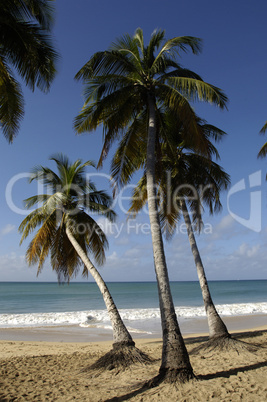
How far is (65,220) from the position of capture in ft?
37.2

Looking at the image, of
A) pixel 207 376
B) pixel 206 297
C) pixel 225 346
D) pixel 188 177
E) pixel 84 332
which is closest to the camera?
pixel 207 376

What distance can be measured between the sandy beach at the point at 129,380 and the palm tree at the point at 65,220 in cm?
381

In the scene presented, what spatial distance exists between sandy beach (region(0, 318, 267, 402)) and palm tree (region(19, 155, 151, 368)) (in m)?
3.81

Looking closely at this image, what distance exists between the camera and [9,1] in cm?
664

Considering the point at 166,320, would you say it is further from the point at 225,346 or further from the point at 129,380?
the point at 225,346

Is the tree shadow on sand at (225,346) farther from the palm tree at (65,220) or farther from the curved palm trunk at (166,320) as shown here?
the palm tree at (65,220)

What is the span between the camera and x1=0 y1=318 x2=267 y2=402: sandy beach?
530cm

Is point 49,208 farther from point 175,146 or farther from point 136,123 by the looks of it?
point 175,146

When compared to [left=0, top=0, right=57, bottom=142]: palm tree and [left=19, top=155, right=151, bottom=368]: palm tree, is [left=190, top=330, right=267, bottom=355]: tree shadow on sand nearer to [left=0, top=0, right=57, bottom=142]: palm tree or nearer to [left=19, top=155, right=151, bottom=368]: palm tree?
[left=19, top=155, right=151, bottom=368]: palm tree

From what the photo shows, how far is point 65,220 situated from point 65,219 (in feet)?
0.12

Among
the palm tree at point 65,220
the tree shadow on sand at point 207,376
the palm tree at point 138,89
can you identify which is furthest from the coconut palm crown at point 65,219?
the tree shadow on sand at point 207,376

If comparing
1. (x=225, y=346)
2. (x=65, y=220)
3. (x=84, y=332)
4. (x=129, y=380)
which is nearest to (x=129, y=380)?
(x=129, y=380)

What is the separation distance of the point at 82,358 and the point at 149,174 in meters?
6.11

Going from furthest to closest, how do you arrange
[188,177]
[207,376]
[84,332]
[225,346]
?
[84,332] → [188,177] → [225,346] → [207,376]
